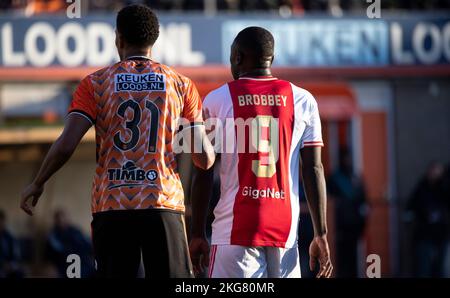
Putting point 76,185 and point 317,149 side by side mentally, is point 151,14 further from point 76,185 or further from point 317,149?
point 76,185

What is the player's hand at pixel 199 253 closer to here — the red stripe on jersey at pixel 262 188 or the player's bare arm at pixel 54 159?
the red stripe on jersey at pixel 262 188

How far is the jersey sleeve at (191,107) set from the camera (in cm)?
699

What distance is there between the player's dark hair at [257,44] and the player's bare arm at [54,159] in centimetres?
128

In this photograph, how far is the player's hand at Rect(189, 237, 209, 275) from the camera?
24.0 feet

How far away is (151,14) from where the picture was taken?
7.05 metres

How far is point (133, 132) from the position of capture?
22.4 ft

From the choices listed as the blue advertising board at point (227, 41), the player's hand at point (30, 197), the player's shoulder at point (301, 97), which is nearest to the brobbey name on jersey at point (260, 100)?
the player's shoulder at point (301, 97)

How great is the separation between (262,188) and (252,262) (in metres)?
0.47

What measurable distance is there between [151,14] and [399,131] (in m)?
15.4

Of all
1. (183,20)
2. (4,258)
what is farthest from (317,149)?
(183,20)

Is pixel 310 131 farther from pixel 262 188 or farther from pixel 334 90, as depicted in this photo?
pixel 334 90

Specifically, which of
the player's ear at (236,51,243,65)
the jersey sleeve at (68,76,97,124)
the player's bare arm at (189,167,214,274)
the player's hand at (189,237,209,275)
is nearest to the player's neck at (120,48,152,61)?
the jersey sleeve at (68,76,97,124)

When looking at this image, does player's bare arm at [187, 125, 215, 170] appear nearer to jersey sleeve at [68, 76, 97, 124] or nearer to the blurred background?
jersey sleeve at [68, 76, 97, 124]
